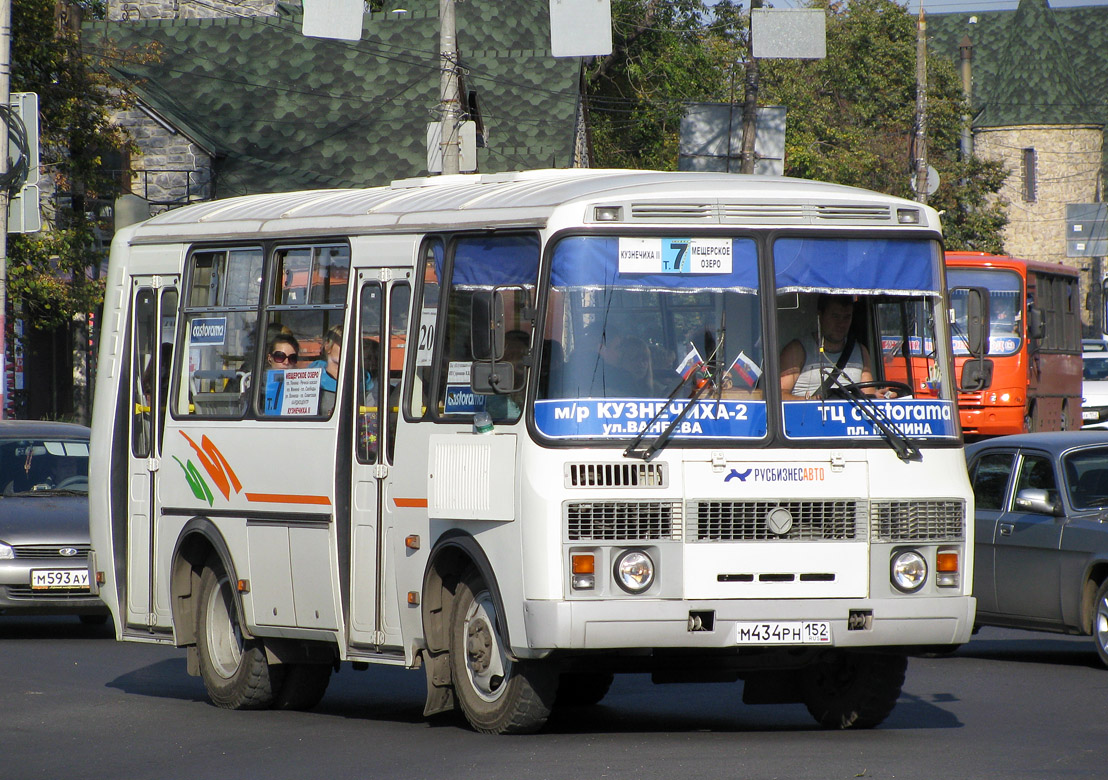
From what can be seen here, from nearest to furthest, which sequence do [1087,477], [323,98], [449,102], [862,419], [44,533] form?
1. [862,419]
2. [1087,477]
3. [44,533]
4. [449,102]
5. [323,98]

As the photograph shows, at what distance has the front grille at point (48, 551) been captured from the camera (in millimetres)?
14672

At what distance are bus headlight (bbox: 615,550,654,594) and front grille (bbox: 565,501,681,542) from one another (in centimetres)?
8

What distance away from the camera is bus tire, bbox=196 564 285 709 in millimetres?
10789

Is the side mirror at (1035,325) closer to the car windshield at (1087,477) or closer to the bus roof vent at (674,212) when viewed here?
the car windshield at (1087,477)

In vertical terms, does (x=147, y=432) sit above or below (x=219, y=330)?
below

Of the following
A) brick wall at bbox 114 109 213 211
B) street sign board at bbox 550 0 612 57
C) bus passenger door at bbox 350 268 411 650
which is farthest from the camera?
brick wall at bbox 114 109 213 211

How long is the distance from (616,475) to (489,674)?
4.12ft

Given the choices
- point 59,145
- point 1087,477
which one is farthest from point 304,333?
point 59,145

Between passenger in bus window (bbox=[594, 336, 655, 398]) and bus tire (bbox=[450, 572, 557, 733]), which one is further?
bus tire (bbox=[450, 572, 557, 733])

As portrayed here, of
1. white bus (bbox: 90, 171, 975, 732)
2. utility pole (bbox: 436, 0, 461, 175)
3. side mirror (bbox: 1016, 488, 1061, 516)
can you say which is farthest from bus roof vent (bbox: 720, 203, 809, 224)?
utility pole (bbox: 436, 0, 461, 175)

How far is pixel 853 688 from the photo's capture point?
9664 millimetres

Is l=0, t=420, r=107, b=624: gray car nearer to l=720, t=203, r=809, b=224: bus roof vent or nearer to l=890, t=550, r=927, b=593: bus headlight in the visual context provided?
l=720, t=203, r=809, b=224: bus roof vent

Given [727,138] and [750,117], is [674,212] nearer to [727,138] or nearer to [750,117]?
[750,117]

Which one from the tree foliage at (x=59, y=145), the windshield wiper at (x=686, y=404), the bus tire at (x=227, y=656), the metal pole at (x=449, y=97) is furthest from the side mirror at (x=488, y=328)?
the tree foliage at (x=59, y=145)
